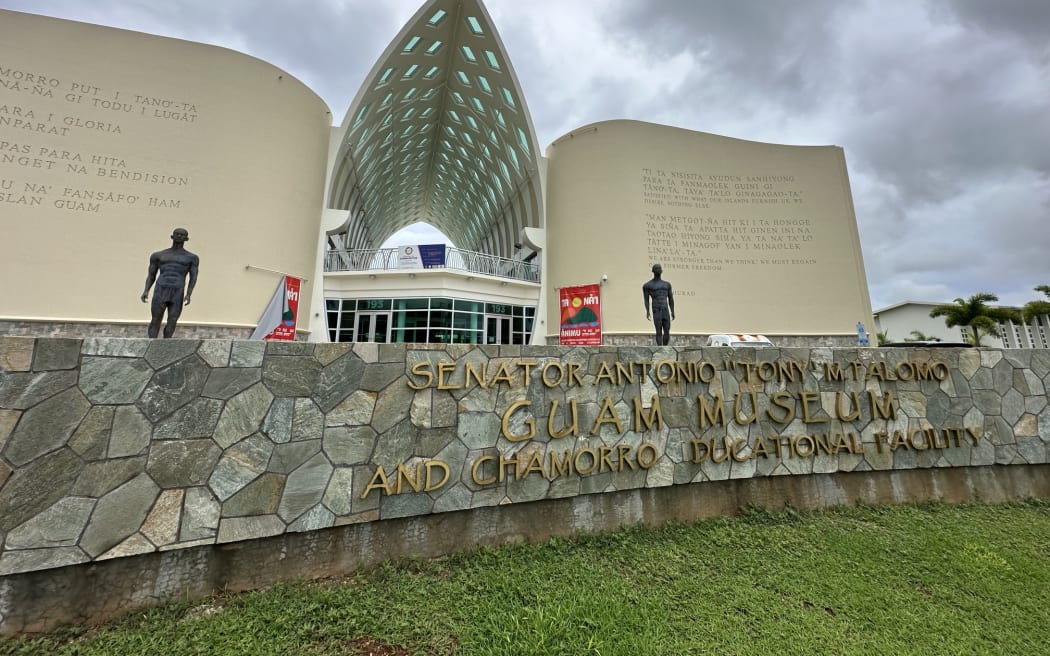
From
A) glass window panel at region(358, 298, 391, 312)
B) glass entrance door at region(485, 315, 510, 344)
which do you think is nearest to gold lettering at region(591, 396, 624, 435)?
glass entrance door at region(485, 315, 510, 344)

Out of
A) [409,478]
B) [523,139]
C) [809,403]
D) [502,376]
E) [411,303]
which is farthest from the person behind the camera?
[523,139]

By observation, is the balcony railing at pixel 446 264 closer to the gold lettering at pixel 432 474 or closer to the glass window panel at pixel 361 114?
the glass window panel at pixel 361 114

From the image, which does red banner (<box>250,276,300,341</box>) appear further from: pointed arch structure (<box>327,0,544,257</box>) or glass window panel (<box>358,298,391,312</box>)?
pointed arch structure (<box>327,0,544,257</box>)

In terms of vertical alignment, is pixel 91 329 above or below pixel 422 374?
above

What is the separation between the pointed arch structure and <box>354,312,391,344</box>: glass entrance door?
4.22m

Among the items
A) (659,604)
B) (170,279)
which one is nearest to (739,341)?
(659,604)

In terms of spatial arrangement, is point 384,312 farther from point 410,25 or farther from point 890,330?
point 890,330

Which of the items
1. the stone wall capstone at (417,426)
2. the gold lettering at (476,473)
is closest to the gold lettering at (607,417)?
the stone wall capstone at (417,426)

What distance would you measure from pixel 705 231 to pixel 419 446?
60.1ft

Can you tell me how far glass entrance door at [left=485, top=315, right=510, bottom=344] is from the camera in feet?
56.6

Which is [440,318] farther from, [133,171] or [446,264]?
[133,171]

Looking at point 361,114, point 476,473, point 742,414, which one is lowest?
point 476,473

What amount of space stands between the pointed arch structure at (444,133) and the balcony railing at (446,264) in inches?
57.9

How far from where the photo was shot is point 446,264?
15.7m
